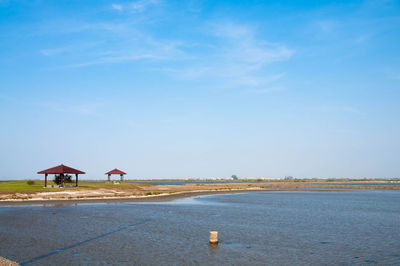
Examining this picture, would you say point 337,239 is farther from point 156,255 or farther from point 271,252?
point 156,255

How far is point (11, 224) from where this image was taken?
23625 mm

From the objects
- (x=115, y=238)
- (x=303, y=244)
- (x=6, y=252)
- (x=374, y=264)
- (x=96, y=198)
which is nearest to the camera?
(x=374, y=264)

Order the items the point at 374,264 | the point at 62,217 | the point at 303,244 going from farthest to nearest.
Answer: the point at 62,217 < the point at 303,244 < the point at 374,264

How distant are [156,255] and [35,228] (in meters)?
11.4

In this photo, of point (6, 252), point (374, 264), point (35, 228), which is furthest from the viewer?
point (35, 228)

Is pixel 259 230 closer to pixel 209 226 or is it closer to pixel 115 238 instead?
pixel 209 226

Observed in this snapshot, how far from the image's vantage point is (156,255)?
1563 centimetres

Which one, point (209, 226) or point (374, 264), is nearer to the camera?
point (374, 264)

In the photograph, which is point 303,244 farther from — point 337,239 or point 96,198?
point 96,198

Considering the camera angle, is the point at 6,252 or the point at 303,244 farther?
the point at 303,244

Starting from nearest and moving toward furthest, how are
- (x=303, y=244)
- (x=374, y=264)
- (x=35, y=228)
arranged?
(x=374, y=264)
(x=303, y=244)
(x=35, y=228)

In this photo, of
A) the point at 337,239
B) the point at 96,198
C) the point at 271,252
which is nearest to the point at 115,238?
the point at 271,252

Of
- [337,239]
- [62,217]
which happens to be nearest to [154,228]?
[62,217]

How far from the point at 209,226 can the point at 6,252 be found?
13.6 meters
